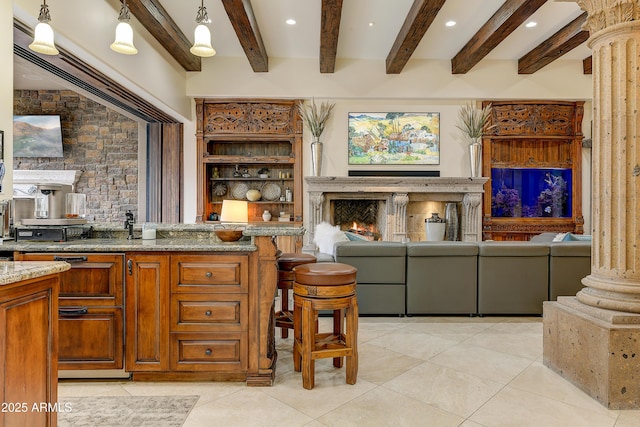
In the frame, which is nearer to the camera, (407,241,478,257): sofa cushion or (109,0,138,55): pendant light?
(109,0,138,55): pendant light

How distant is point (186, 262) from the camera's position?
238 centimetres

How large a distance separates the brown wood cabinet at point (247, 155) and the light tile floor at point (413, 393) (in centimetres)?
384

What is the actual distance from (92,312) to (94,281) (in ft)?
0.64

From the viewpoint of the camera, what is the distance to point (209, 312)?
237cm

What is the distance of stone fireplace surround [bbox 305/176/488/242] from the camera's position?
6238 mm

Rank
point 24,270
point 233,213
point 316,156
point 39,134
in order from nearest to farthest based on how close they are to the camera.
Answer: point 24,270, point 233,213, point 316,156, point 39,134

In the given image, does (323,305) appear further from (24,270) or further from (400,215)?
(400,215)

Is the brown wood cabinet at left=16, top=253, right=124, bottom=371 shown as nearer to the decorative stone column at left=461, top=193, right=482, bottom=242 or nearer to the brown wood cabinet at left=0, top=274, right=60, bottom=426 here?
Result: the brown wood cabinet at left=0, top=274, right=60, bottom=426

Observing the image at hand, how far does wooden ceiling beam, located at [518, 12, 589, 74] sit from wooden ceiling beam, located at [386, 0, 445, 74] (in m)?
1.82

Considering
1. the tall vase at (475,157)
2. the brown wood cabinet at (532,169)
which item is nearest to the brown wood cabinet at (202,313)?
the tall vase at (475,157)

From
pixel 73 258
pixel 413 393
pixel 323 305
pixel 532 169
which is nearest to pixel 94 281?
pixel 73 258

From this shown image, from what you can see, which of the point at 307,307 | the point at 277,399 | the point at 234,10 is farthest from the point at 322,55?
the point at 277,399

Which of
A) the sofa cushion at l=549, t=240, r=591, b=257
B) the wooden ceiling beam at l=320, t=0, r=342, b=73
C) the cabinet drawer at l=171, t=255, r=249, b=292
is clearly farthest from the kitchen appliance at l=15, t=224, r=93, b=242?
the sofa cushion at l=549, t=240, r=591, b=257

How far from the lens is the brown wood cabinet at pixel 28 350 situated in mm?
1284
